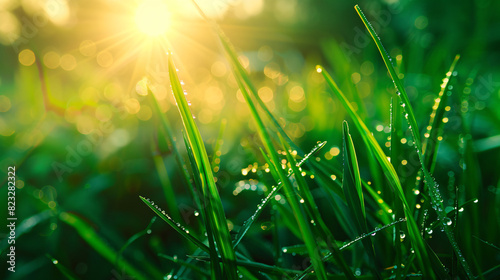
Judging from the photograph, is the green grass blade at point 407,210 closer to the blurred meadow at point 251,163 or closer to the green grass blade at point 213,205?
the blurred meadow at point 251,163

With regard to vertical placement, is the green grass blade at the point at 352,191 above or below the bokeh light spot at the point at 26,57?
below

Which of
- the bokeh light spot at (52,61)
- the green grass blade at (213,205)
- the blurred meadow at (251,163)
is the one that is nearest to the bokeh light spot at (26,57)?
the blurred meadow at (251,163)

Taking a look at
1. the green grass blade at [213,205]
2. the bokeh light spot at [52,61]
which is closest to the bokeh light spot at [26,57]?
the bokeh light spot at [52,61]

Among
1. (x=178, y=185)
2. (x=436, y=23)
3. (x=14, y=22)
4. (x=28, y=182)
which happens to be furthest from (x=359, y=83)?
(x=14, y=22)

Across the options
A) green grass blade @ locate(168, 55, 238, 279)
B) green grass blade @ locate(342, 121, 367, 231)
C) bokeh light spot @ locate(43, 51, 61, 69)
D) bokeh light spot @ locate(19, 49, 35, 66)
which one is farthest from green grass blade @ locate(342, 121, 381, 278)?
bokeh light spot @ locate(43, 51, 61, 69)

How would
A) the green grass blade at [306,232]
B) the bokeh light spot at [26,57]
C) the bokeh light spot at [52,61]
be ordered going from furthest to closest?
the bokeh light spot at [52,61] < the bokeh light spot at [26,57] < the green grass blade at [306,232]

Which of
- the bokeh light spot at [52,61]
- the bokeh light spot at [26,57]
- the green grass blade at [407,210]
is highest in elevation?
the bokeh light spot at [52,61]

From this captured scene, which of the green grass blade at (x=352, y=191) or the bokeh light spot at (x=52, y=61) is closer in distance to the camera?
the green grass blade at (x=352, y=191)

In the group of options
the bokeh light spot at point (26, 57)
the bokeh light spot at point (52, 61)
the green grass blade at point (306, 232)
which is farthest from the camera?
the bokeh light spot at point (52, 61)

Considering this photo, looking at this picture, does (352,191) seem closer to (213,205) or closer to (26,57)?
(213,205)

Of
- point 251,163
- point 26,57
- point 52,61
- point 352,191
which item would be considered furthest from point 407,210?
point 52,61
